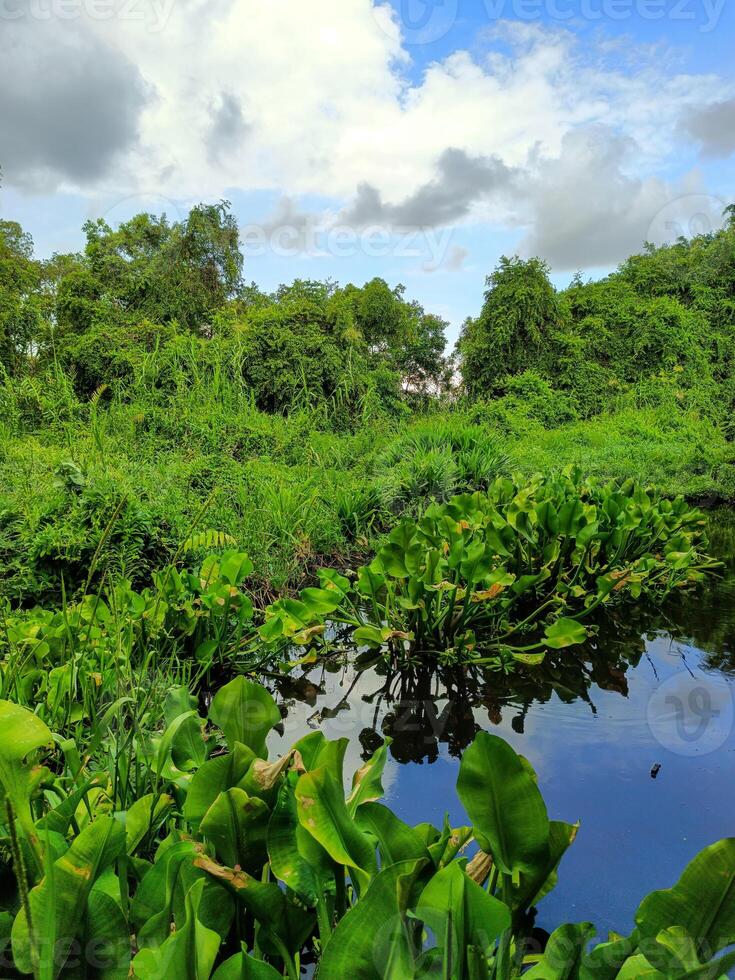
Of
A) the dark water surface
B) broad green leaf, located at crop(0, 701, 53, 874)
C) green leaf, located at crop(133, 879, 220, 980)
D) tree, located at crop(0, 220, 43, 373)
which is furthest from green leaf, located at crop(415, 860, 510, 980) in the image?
tree, located at crop(0, 220, 43, 373)

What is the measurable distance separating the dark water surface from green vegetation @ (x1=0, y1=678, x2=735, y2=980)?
45cm

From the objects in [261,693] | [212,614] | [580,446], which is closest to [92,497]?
[212,614]

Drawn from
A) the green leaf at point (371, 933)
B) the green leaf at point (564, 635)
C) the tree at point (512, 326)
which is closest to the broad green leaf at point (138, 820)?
the green leaf at point (371, 933)

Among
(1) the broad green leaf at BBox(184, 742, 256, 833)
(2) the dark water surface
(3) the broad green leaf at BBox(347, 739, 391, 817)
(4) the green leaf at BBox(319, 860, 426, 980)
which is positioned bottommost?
(2) the dark water surface

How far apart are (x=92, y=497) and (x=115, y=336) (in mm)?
6903

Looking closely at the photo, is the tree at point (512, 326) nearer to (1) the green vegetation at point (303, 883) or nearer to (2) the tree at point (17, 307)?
(2) the tree at point (17, 307)

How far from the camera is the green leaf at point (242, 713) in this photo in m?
1.04

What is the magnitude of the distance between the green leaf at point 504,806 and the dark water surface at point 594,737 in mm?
528

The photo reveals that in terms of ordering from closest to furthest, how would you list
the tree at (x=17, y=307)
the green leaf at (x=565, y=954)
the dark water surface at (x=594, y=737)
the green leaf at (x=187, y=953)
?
the green leaf at (x=187, y=953)
the green leaf at (x=565, y=954)
the dark water surface at (x=594, y=737)
the tree at (x=17, y=307)

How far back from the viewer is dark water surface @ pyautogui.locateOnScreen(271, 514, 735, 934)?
1.39 metres

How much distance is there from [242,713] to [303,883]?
245 mm

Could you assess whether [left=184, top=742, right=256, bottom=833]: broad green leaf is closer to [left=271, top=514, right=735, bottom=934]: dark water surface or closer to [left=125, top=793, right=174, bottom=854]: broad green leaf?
[left=125, top=793, right=174, bottom=854]: broad green leaf

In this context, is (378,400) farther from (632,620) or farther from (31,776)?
(31,776)

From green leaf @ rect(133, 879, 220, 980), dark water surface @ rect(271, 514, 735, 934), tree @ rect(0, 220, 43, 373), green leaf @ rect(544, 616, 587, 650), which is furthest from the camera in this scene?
tree @ rect(0, 220, 43, 373)
